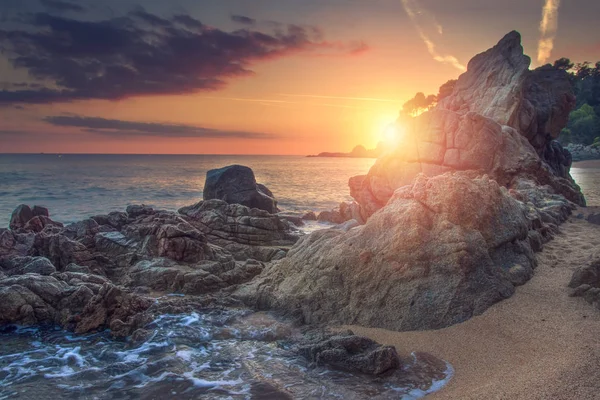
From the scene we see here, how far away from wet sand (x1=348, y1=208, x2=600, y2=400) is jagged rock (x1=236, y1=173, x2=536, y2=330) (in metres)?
0.30

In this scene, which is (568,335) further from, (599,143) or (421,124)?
(599,143)

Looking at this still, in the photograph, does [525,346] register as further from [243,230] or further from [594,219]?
[594,219]

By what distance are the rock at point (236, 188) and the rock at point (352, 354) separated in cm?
1638

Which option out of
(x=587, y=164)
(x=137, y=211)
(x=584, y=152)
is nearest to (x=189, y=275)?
(x=137, y=211)

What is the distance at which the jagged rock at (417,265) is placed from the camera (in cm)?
835

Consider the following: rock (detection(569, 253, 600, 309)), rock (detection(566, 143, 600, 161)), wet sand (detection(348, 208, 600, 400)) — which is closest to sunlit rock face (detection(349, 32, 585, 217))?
rock (detection(569, 253, 600, 309))

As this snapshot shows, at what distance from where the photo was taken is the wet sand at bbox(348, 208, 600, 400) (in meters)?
5.79

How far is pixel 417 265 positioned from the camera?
8.82 metres

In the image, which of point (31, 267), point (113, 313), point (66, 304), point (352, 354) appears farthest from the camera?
point (31, 267)

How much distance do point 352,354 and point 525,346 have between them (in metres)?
2.78

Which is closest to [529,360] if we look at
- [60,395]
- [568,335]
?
[568,335]

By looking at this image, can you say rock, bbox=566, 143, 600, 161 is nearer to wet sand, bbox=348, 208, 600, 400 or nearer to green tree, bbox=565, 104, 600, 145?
green tree, bbox=565, 104, 600, 145

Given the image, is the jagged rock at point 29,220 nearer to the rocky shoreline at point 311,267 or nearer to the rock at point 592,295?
the rocky shoreline at point 311,267

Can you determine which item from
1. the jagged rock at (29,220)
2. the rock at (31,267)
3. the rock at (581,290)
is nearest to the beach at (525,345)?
the rock at (581,290)
